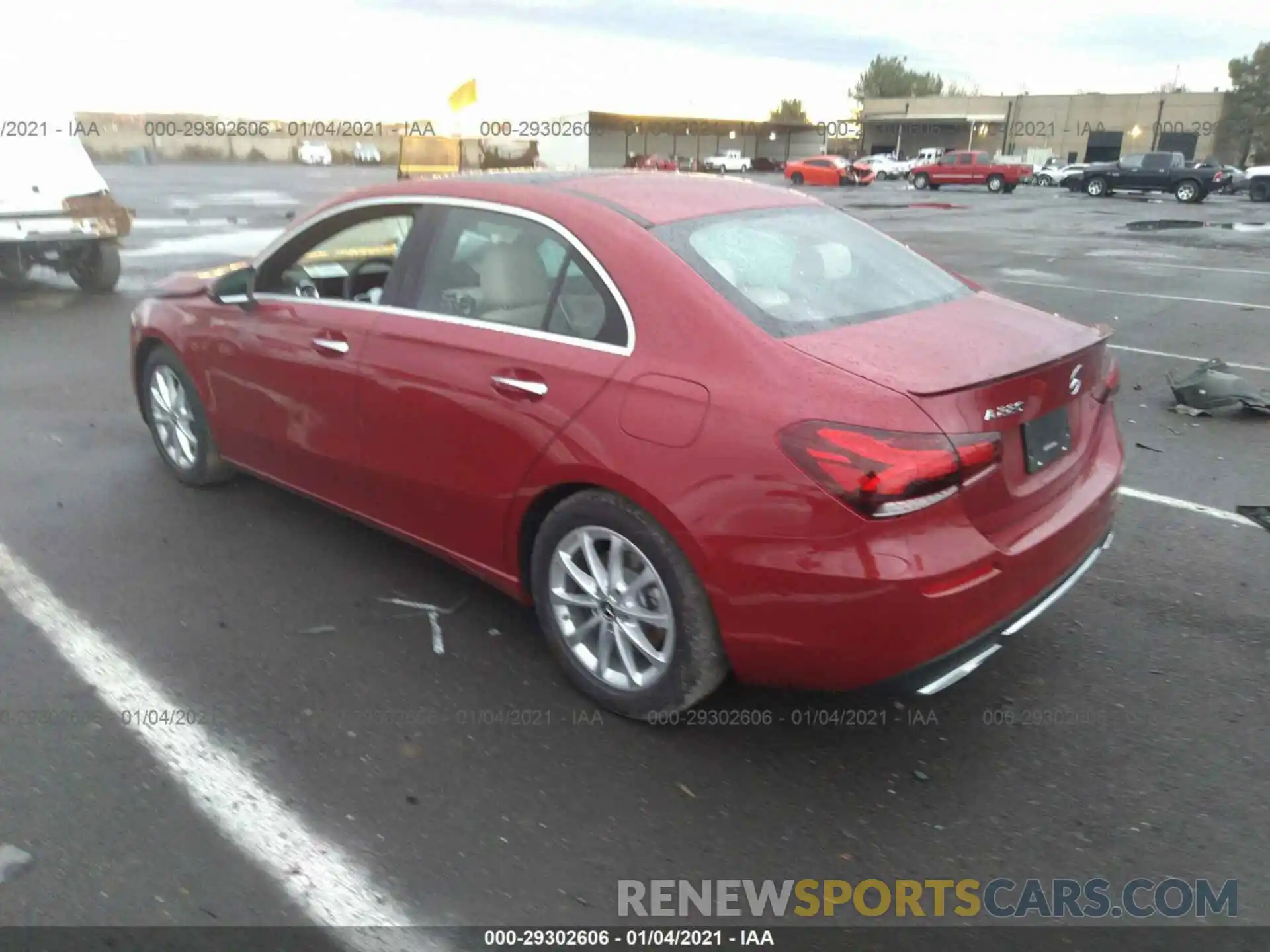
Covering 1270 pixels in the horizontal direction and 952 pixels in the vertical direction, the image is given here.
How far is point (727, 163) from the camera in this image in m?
59.2

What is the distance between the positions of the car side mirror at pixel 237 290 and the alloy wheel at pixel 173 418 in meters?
0.75

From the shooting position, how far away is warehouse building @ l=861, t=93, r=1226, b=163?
236 feet

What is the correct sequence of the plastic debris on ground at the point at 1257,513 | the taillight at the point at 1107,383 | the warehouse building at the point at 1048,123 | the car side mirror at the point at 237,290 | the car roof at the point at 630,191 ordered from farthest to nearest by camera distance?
the warehouse building at the point at 1048,123, the plastic debris on ground at the point at 1257,513, the car side mirror at the point at 237,290, the car roof at the point at 630,191, the taillight at the point at 1107,383

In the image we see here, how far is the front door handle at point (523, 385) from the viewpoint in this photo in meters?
3.15

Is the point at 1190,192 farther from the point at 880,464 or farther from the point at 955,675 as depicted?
the point at 880,464

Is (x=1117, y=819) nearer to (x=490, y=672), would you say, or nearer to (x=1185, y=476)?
(x=490, y=672)

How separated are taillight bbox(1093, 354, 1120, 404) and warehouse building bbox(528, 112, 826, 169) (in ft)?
114

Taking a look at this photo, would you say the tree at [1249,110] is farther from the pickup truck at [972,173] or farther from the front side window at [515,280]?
the front side window at [515,280]

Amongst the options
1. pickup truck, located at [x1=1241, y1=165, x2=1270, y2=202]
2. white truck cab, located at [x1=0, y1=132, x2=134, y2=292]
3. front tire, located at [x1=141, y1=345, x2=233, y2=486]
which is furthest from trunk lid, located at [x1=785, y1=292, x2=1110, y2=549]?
pickup truck, located at [x1=1241, y1=165, x2=1270, y2=202]

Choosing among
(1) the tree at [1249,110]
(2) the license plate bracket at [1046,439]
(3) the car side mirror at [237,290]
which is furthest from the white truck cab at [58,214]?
(1) the tree at [1249,110]

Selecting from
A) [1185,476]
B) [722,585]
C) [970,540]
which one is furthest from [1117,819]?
[1185,476]

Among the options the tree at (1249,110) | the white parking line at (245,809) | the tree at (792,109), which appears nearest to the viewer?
the white parking line at (245,809)

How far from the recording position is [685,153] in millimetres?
66812

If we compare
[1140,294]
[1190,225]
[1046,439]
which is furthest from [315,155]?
[1046,439]
